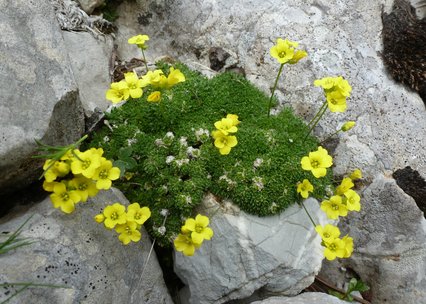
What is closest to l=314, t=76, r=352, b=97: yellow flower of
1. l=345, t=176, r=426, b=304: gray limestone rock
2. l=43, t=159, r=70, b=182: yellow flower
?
l=345, t=176, r=426, b=304: gray limestone rock

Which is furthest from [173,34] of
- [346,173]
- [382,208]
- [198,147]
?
[382,208]

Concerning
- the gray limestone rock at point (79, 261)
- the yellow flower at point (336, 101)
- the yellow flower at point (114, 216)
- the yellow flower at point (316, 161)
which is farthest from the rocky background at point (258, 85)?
the yellow flower at point (336, 101)

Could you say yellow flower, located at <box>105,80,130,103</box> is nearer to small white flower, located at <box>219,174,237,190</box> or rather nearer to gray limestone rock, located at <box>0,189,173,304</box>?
gray limestone rock, located at <box>0,189,173,304</box>

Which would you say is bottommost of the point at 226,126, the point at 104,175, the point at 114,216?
the point at 114,216

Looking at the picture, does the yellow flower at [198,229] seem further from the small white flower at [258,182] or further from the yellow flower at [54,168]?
the yellow flower at [54,168]

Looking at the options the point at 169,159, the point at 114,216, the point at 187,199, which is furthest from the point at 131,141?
the point at 114,216

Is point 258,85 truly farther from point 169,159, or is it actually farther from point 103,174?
point 103,174

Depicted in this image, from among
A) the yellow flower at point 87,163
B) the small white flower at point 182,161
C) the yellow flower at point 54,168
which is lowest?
the small white flower at point 182,161
